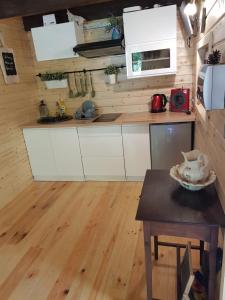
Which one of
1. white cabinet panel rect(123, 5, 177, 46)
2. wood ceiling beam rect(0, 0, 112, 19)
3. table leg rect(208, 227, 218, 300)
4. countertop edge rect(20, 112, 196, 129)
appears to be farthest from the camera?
countertop edge rect(20, 112, 196, 129)

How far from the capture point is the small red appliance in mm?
2926

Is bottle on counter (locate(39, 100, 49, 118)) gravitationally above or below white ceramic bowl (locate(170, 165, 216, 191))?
above

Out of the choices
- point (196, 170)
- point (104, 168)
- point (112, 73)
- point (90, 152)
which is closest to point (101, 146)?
point (90, 152)

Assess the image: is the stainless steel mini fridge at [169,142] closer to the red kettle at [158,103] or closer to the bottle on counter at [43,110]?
the red kettle at [158,103]

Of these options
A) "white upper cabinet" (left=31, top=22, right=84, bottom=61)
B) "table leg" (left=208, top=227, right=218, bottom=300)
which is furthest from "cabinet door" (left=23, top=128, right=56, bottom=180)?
"table leg" (left=208, top=227, right=218, bottom=300)

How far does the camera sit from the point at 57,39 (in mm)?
2863

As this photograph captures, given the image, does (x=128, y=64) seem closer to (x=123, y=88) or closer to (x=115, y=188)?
(x=123, y=88)

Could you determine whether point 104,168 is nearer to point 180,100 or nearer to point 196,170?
point 180,100

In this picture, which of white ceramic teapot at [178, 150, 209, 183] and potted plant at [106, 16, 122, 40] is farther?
potted plant at [106, 16, 122, 40]

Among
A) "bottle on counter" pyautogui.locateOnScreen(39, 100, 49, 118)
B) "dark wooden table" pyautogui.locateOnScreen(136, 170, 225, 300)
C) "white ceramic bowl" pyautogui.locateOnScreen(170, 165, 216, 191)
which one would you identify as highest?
"bottle on counter" pyautogui.locateOnScreen(39, 100, 49, 118)

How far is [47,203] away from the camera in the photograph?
2.82 metres

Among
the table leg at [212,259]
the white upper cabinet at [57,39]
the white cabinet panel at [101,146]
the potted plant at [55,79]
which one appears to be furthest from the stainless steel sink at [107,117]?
the table leg at [212,259]

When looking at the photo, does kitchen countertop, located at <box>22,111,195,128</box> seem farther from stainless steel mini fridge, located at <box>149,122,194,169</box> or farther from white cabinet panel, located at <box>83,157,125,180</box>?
white cabinet panel, located at <box>83,157,125,180</box>

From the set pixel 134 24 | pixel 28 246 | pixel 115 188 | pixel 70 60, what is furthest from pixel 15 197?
pixel 134 24
